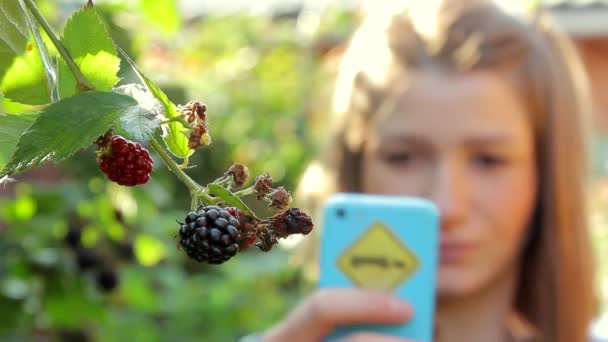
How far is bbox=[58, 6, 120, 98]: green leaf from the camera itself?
0.29 meters

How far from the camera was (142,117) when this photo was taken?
258 mm

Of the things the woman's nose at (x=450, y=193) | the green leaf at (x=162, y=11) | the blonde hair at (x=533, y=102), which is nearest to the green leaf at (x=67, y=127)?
the green leaf at (x=162, y=11)

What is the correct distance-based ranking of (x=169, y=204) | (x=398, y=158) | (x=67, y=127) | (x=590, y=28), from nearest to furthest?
1. (x=67, y=127)
2. (x=398, y=158)
3. (x=169, y=204)
4. (x=590, y=28)

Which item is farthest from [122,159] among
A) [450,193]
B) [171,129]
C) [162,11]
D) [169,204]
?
[169,204]

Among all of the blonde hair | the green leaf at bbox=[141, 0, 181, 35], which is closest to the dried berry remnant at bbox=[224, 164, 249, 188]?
the green leaf at bbox=[141, 0, 181, 35]

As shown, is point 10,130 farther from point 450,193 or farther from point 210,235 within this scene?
point 450,193

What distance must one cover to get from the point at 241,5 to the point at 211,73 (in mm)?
442

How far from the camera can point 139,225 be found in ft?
4.85

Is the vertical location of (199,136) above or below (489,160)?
below

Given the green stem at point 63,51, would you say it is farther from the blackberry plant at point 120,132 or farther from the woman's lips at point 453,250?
the woman's lips at point 453,250

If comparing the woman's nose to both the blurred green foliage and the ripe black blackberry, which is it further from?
the ripe black blackberry

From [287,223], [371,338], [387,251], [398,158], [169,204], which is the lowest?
[287,223]

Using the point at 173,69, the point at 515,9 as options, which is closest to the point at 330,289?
the point at 515,9

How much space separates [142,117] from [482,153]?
3.79 ft
